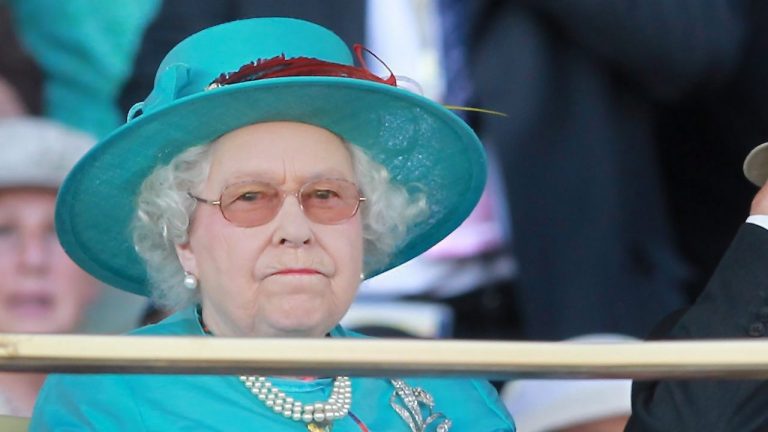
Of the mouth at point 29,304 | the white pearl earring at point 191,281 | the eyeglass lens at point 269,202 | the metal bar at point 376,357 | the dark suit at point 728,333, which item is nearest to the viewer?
the metal bar at point 376,357

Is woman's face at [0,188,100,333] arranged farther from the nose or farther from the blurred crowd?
the nose

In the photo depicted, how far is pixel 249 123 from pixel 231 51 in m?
0.13

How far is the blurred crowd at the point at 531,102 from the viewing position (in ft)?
12.3

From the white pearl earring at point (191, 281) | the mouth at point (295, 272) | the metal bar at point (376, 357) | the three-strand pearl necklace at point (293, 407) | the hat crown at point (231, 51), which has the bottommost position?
the three-strand pearl necklace at point (293, 407)

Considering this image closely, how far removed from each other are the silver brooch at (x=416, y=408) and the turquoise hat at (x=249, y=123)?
0.28 metres

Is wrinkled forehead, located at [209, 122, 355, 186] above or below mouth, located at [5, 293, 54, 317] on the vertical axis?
above

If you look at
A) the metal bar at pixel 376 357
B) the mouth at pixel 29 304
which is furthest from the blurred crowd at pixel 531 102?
the metal bar at pixel 376 357

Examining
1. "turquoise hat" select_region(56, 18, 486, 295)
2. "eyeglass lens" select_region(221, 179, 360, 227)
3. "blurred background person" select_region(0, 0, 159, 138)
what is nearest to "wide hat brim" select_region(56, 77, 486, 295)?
"turquoise hat" select_region(56, 18, 486, 295)

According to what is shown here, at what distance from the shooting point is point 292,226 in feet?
8.93

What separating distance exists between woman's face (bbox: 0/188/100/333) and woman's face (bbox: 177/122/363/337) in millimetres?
992

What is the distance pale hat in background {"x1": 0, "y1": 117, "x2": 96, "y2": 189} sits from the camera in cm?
377

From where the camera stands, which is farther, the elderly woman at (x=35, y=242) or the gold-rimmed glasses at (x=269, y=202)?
the elderly woman at (x=35, y=242)

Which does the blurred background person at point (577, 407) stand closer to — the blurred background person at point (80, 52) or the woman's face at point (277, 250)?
the woman's face at point (277, 250)

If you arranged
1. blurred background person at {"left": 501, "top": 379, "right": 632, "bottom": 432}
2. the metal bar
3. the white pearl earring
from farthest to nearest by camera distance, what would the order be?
blurred background person at {"left": 501, "top": 379, "right": 632, "bottom": 432}
the white pearl earring
the metal bar
